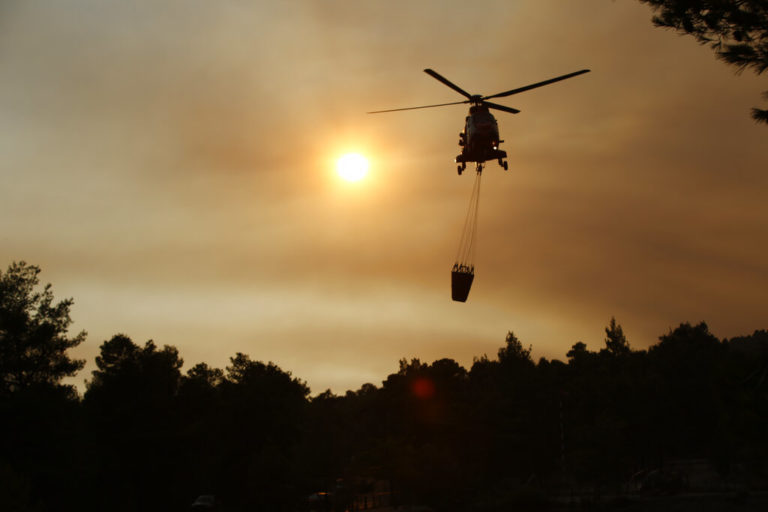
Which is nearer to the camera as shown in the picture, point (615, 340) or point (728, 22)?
point (728, 22)

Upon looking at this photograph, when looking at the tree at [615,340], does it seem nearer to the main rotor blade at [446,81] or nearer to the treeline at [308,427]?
the treeline at [308,427]

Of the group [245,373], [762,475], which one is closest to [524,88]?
[762,475]

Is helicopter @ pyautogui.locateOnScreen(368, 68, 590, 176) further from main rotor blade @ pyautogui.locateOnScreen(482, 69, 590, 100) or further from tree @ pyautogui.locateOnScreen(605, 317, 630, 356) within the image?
tree @ pyautogui.locateOnScreen(605, 317, 630, 356)

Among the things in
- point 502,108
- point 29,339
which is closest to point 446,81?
point 502,108

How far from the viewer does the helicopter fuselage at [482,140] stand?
36031mm

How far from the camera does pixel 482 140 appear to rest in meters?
36.1

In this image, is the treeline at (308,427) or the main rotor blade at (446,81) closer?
the main rotor blade at (446,81)

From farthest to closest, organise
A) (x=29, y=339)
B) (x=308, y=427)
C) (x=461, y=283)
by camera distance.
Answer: (x=308, y=427)
(x=29, y=339)
(x=461, y=283)

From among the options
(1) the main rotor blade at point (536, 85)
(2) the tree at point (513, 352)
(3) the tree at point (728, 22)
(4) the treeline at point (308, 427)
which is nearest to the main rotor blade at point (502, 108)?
(1) the main rotor blade at point (536, 85)

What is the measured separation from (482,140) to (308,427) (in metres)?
82.2

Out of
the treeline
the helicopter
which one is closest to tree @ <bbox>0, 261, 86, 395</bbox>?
the treeline

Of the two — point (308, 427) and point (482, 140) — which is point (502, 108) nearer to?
point (482, 140)

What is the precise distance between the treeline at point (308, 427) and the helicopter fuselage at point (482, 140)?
36.0 m

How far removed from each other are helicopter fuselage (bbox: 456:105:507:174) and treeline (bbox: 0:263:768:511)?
36.0 m
